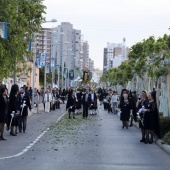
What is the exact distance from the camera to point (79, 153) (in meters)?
16.3

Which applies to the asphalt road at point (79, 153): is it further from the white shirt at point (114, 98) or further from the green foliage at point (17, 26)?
the white shirt at point (114, 98)

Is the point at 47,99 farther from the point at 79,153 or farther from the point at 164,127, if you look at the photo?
the point at 79,153

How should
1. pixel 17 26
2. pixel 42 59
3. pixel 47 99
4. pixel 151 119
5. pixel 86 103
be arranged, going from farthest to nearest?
pixel 42 59 → pixel 47 99 → pixel 86 103 → pixel 17 26 → pixel 151 119

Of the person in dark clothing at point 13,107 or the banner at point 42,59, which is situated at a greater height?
the banner at point 42,59

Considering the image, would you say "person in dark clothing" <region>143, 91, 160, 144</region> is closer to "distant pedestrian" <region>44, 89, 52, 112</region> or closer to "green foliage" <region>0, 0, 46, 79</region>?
"green foliage" <region>0, 0, 46, 79</region>

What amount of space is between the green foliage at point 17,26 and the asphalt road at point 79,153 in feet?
26.2

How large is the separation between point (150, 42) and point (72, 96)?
7.68 meters

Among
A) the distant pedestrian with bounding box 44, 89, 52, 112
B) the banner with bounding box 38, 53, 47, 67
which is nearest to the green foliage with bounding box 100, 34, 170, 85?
the distant pedestrian with bounding box 44, 89, 52, 112

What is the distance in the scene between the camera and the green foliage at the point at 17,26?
95.8 feet

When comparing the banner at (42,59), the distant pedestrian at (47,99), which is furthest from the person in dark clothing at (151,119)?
the banner at (42,59)

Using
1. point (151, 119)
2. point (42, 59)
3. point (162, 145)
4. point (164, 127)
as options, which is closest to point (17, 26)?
point (164, 127)

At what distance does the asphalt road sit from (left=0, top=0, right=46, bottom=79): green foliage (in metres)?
7.98

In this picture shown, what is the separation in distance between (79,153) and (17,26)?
1544 centimetres

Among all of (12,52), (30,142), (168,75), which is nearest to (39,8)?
(12,52)
